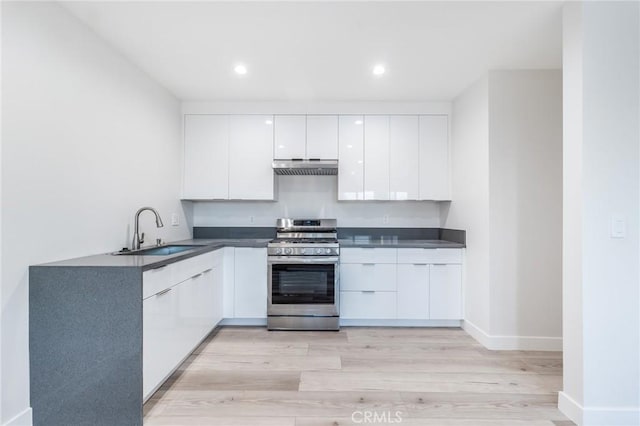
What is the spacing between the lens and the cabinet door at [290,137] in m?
3.69

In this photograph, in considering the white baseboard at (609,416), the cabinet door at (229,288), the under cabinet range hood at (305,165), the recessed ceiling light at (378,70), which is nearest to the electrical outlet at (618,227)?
the white baseboard at (609,416)

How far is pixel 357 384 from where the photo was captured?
2.29 m

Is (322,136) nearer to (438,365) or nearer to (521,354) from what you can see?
(438,365)

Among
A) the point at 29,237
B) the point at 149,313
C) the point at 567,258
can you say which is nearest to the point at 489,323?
the point at 567,258

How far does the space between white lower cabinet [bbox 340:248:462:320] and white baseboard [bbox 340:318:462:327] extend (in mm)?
63

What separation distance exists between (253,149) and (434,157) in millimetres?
1995

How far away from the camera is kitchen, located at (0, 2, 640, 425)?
1848mm

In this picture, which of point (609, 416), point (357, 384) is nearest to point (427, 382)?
point (357, 384)

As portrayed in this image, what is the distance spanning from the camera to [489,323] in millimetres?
2910

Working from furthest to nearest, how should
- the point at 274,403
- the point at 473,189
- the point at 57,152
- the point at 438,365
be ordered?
the point at 473,189
the point at 438,365
the point at 274,403
the point at 57,152

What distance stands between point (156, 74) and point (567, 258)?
3.43 m

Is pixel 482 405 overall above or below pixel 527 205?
below

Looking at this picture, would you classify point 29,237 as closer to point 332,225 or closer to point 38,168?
point 38,168

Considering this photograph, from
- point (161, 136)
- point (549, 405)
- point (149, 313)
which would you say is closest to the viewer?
point (149, 313)
